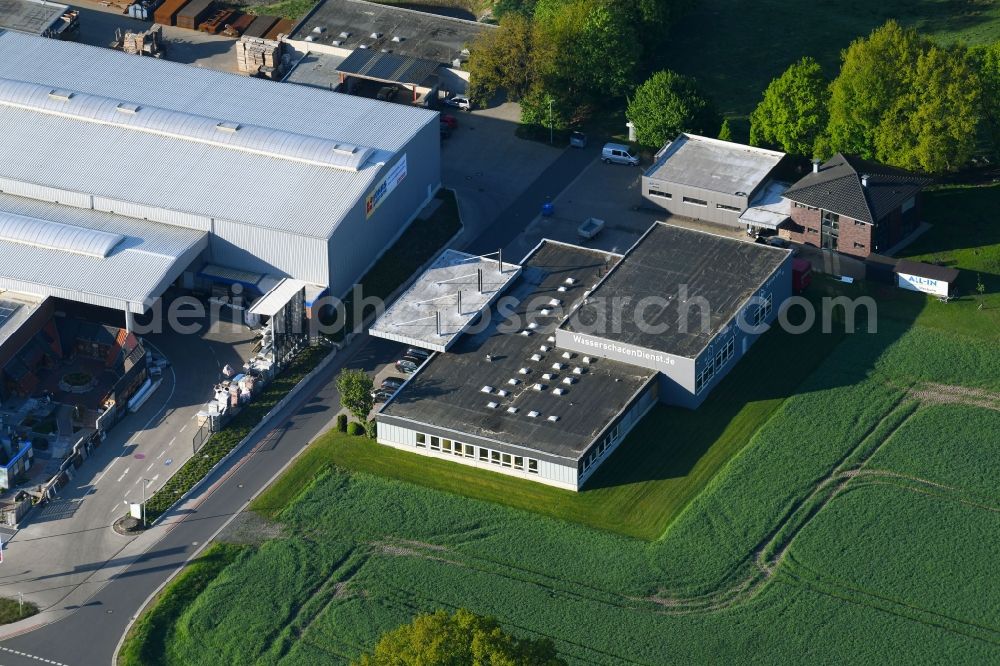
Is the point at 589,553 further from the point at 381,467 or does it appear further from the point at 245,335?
the point at 245,335

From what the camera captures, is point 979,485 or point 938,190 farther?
point 938,190

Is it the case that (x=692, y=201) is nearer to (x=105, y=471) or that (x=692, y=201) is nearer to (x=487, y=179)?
(x=487, y=179)

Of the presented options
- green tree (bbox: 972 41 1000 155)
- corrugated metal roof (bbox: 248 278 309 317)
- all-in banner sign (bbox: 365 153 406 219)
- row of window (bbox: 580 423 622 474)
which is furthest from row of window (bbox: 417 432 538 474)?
green tree (bbox: 972 41 1000 155)

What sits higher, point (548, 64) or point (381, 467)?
point (548, 64)

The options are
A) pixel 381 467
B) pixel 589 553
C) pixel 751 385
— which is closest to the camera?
pixel 589 553

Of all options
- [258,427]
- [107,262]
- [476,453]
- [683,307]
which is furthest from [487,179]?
[476,453]

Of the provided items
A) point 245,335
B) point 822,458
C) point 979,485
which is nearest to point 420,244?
point 245,335

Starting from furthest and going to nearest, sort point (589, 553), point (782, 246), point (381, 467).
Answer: point (782, 246), point (381, 467), point (589, 553)
